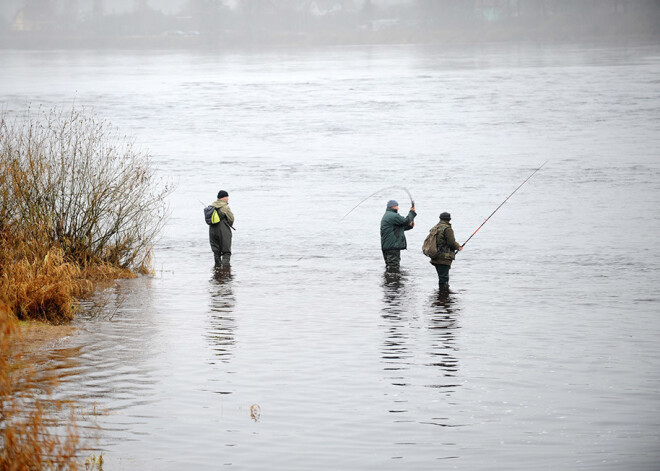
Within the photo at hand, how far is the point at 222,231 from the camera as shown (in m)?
17.0

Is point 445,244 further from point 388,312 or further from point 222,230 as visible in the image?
point 222,230

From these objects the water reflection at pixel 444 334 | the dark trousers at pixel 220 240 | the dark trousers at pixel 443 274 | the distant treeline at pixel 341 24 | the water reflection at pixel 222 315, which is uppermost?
the distant treeline at pixel 341 24

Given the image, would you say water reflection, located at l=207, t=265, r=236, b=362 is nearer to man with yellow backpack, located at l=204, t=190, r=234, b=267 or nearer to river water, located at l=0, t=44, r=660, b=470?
river water, located at l=0, t=44, r=660, b=470

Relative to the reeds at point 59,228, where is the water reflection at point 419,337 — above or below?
below

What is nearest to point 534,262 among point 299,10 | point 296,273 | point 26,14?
point 296,273

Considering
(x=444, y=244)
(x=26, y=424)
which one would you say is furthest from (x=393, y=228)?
(x=26, y=424)

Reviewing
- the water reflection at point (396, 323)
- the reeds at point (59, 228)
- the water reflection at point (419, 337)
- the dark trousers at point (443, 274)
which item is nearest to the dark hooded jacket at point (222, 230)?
the reeds at point (59, 228)

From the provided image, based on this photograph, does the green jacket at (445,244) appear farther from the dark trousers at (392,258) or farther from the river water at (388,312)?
the dark trousers at (392,258)

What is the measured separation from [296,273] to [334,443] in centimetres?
969

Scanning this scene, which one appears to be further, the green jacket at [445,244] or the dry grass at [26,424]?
the green jacket at [445,244]

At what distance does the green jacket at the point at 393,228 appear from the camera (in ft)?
51.8

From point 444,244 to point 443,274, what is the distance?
0.84m

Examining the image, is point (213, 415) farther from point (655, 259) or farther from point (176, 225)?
point (176, 225)

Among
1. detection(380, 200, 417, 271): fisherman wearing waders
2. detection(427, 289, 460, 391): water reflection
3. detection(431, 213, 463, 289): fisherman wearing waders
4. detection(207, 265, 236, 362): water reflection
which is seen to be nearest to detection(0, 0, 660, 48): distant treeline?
detection(380, 200, 417, 271): fisherman wearing waders
